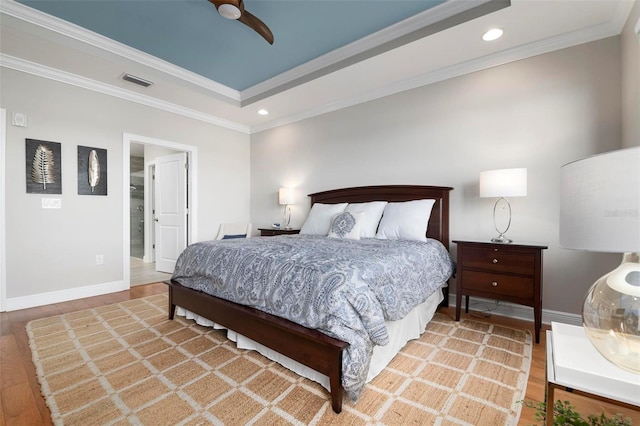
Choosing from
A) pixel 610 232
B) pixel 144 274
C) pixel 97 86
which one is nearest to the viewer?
pixel 610 232

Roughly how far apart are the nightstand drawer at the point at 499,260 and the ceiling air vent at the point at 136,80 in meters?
4.13

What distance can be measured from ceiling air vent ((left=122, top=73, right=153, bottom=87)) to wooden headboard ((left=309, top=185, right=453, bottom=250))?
277 centimetres

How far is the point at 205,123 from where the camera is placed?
184 inches

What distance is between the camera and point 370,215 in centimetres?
318

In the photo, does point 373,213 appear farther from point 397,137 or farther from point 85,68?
point 85,68

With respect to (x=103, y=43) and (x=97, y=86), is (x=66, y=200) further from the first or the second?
(x=103, y=43)

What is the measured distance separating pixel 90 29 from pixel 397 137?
136 inches

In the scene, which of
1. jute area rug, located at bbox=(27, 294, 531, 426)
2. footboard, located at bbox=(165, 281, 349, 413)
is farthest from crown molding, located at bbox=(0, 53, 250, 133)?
footboard, located at bbox=(165, 281, 349, 413)

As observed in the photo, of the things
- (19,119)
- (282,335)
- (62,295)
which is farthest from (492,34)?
(62,295)

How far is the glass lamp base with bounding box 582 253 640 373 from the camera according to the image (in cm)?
81

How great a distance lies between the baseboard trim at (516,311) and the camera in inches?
97.2

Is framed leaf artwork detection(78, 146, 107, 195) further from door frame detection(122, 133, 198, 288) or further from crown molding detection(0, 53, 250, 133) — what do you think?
crown molding detection(0, 53, 250, 133)

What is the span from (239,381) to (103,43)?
3525mm

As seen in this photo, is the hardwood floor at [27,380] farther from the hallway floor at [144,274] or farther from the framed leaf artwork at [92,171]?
the framed leaf artwork at [92,171]
